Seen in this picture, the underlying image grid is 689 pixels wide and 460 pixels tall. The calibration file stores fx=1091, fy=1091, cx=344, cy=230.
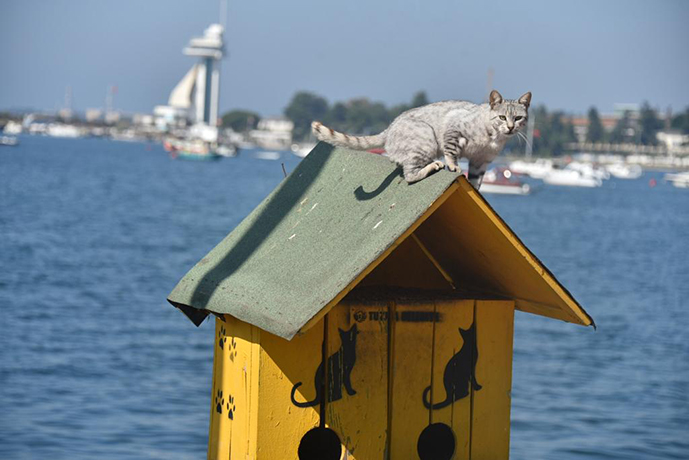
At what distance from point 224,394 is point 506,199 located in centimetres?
7127

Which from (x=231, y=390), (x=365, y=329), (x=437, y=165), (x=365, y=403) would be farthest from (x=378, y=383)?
(x=437, y=165)

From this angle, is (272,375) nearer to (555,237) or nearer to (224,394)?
(224,394)

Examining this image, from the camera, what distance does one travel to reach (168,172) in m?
91.6

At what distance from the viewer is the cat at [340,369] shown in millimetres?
5156

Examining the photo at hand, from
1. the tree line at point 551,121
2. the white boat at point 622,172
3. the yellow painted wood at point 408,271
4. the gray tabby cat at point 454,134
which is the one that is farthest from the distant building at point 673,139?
the gray tabby cat at point 454,134

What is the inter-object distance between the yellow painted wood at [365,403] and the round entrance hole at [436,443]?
0.72 ft

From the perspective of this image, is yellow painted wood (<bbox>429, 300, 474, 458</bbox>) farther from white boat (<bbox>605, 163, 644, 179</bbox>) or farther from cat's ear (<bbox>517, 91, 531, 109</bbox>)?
white boat (<bbox>605, 163, 644, 179</bbox>)

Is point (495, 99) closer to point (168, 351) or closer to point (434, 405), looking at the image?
point (434, 405)

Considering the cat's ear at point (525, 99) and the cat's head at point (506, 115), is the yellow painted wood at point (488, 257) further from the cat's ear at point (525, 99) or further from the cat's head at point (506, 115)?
the cat's ear at point (525, 99)

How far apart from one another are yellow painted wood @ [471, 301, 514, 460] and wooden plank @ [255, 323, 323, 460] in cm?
83

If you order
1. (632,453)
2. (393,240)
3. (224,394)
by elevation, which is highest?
(393,240)

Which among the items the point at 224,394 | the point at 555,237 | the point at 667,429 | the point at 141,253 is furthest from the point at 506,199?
the point at 224,394

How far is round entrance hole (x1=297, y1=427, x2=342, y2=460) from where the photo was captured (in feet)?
17.1

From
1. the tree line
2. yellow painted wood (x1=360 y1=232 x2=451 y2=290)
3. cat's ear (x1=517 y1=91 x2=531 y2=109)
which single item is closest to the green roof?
yellow painted wood (x1=360 y1=232 x2=451 y2=290)
